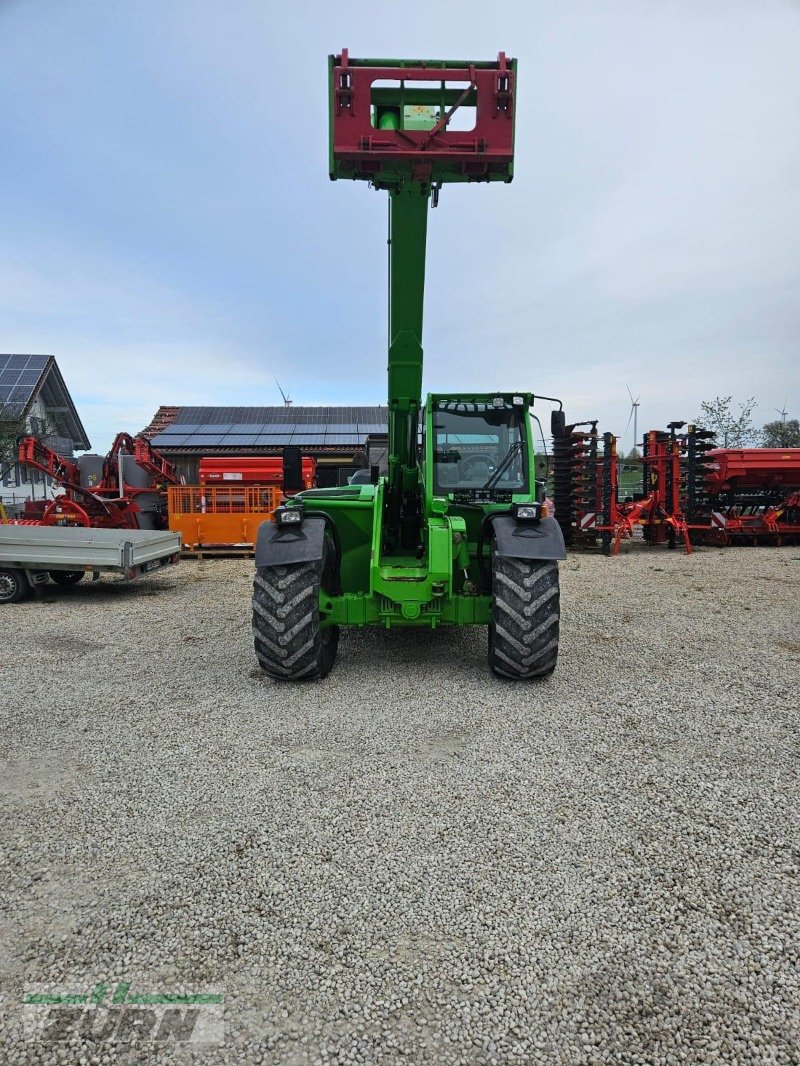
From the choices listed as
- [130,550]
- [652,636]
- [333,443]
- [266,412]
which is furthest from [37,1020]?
[266,412]

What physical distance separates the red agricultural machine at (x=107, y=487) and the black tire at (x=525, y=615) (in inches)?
412

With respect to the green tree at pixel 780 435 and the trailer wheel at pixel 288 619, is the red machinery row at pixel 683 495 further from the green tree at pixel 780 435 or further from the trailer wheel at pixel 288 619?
the green tree at pixel 780 435

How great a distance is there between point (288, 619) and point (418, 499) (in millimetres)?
1798

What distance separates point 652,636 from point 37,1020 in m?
6.23

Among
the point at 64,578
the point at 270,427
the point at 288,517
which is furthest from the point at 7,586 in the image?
the point at 270,427

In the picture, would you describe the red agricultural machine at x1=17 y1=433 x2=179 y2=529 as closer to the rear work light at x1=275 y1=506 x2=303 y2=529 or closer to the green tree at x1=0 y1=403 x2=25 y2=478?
the green tree at x1=0 y1=403 x2=25 y2=478

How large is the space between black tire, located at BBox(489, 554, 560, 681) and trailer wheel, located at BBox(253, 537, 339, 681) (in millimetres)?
1437

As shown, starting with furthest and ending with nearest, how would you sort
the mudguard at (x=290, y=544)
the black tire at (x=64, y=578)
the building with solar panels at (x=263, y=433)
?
1. the building with solar panels at (x=263, y=433)
2. the black tire at (x=64, y=578)
3. the mudguard at (x=290, y=544)

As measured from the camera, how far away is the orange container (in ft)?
44.5

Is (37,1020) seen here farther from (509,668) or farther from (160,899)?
(509,668)

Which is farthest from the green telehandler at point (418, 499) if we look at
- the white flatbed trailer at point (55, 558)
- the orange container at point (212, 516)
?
the orange container at point (212, 516)

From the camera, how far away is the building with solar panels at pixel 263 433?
2194 cm

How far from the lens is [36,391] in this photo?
24766 millimetres

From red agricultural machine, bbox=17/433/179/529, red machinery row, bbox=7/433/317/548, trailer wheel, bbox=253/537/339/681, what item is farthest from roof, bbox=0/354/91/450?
trailer wheel, bbox=253/537/339/681
